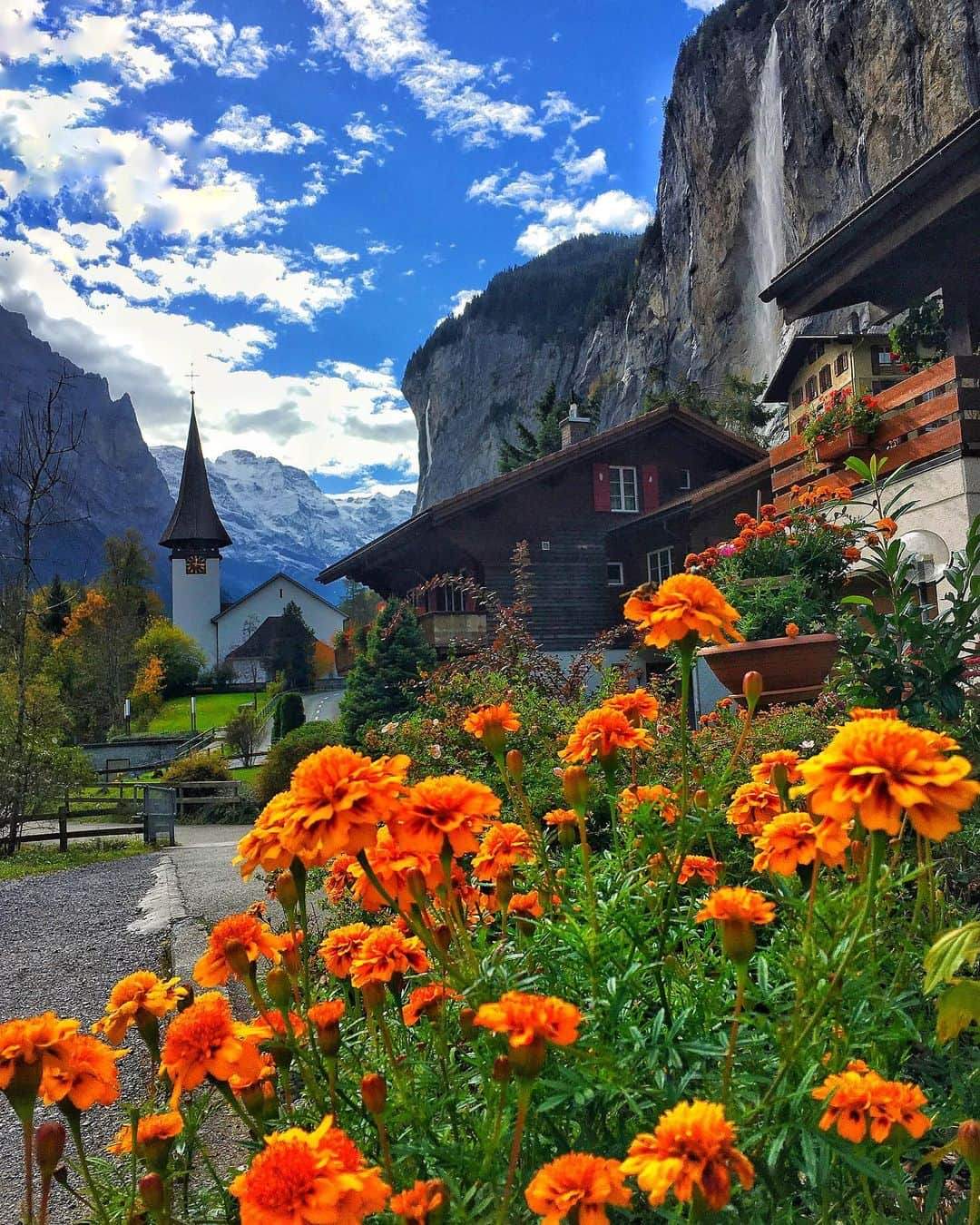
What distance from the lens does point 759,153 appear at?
37.3 metres

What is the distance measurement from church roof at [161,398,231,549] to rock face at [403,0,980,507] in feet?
87.9

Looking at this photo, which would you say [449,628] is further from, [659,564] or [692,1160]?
[692,1160]

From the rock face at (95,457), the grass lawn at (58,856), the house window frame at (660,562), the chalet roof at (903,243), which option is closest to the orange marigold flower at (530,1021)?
the chalet roof at (903,243)

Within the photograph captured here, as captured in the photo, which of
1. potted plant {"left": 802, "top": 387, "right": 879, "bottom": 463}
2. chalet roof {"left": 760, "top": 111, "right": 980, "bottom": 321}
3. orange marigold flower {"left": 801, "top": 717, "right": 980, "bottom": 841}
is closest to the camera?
orange marigold flower {"left": 801, "top": 717, "right": 980, "bottom": 841}

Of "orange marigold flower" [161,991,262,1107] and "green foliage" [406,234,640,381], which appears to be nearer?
"orange marigold flower" [161,991,262,1107]

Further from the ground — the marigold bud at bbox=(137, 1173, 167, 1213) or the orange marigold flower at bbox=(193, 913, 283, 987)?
the orange marigold flower at bbox=(193, 913, 283, 987)

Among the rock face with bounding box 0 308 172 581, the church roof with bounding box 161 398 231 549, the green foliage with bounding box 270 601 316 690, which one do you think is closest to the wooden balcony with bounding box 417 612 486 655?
the green foliage with bounding box 270 601 316 690

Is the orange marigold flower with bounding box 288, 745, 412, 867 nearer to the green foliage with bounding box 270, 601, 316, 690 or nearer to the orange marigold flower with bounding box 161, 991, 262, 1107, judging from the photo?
the orange marigold flower with bounding box 161, 991, 262, 1107

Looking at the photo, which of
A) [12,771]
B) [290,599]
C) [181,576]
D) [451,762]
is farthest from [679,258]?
[451,762]

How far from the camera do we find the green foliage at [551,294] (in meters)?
73.1

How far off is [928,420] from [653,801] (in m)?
5.53

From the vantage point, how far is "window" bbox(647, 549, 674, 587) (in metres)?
18.5

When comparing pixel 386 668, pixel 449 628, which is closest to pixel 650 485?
pixel 449 628

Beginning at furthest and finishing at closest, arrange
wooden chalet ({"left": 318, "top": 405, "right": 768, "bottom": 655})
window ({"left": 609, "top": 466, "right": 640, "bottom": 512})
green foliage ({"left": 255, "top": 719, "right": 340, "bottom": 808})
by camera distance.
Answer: window ({"left": 609, "top": 466, "right": 640, "bottom": 512}) → wooden chalet ({"left": 318, "top": 405, "right": 768, "bottom": 655}) → green foliage ({"left": 255, "top": 719, "right": 340, "bottom": 808})
